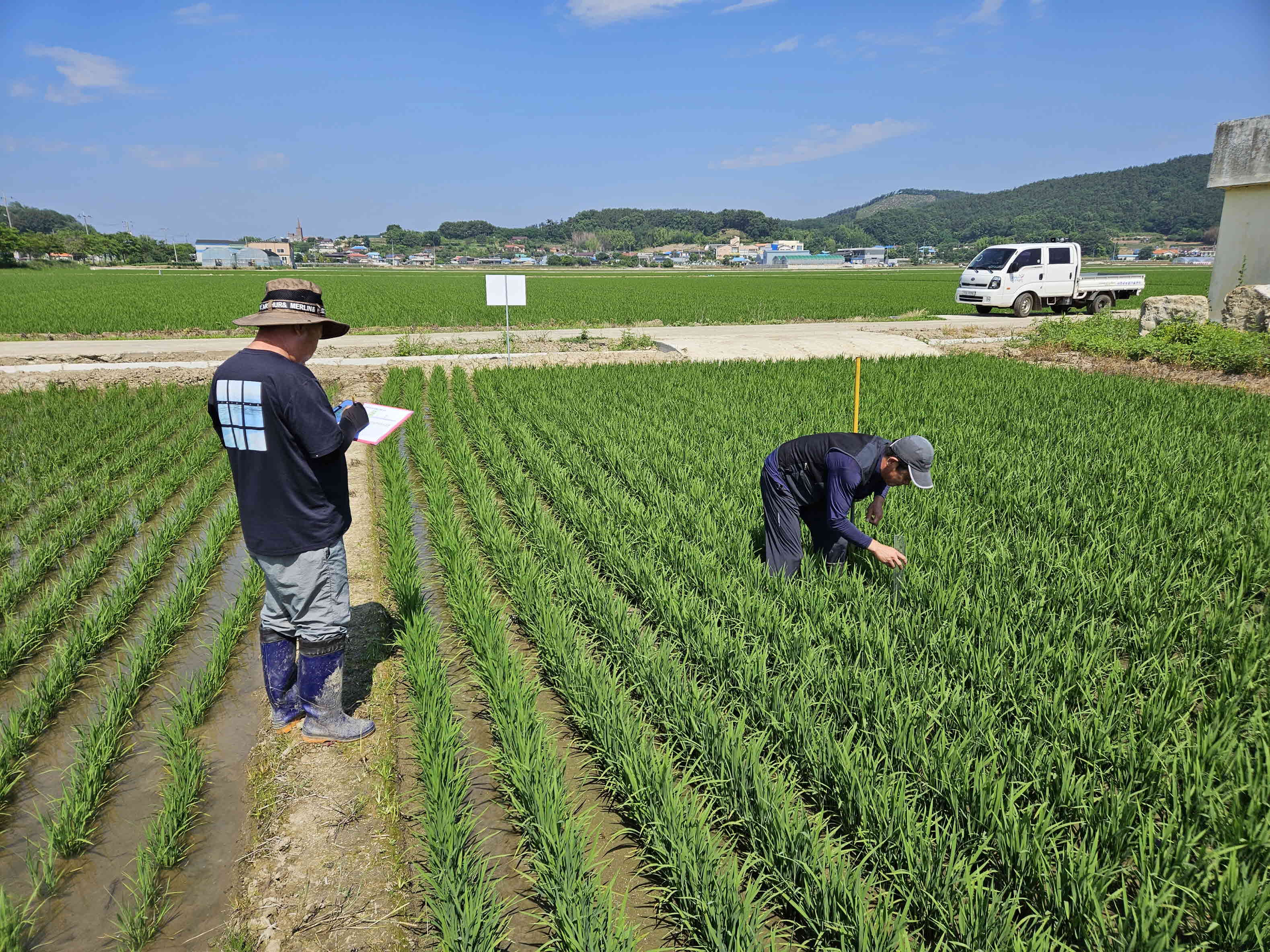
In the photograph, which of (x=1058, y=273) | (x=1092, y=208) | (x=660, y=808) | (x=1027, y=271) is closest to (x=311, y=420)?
(x=660, y=808)

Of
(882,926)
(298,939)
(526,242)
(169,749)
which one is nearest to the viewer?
(882,926)

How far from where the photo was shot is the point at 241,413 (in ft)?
9.25

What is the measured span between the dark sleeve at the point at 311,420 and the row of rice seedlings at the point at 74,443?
15.0 feet

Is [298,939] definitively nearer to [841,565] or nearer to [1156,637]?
[841,565]

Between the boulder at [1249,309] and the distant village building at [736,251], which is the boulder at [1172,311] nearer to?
the boulder at [1249,309]

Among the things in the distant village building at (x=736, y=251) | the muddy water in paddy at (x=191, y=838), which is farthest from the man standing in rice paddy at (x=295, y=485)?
the distant village building at (x=736, y=251)

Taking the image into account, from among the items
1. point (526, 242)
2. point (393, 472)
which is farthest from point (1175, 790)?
point (526, 242)

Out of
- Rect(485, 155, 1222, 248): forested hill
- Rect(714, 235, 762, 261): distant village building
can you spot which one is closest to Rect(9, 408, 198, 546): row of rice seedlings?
Rect(485, 155, 1222, 248): forested hill

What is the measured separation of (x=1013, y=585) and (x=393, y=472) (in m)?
5.23

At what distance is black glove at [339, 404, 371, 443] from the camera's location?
2969 mm

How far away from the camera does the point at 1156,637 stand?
3463mm

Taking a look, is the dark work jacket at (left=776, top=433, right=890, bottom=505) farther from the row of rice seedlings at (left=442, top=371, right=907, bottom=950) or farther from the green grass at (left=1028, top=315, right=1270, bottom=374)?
the green grass at (left=1028, top=315, right=1270, bottom=374)

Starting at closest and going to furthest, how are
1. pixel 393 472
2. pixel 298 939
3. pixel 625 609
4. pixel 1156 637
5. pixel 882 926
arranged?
1. pixel 882 926
2. pixel 298 939
3. pixel 1156 637
4. pixel 625 609
5. pixel 393 472

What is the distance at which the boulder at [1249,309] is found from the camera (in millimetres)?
12328
